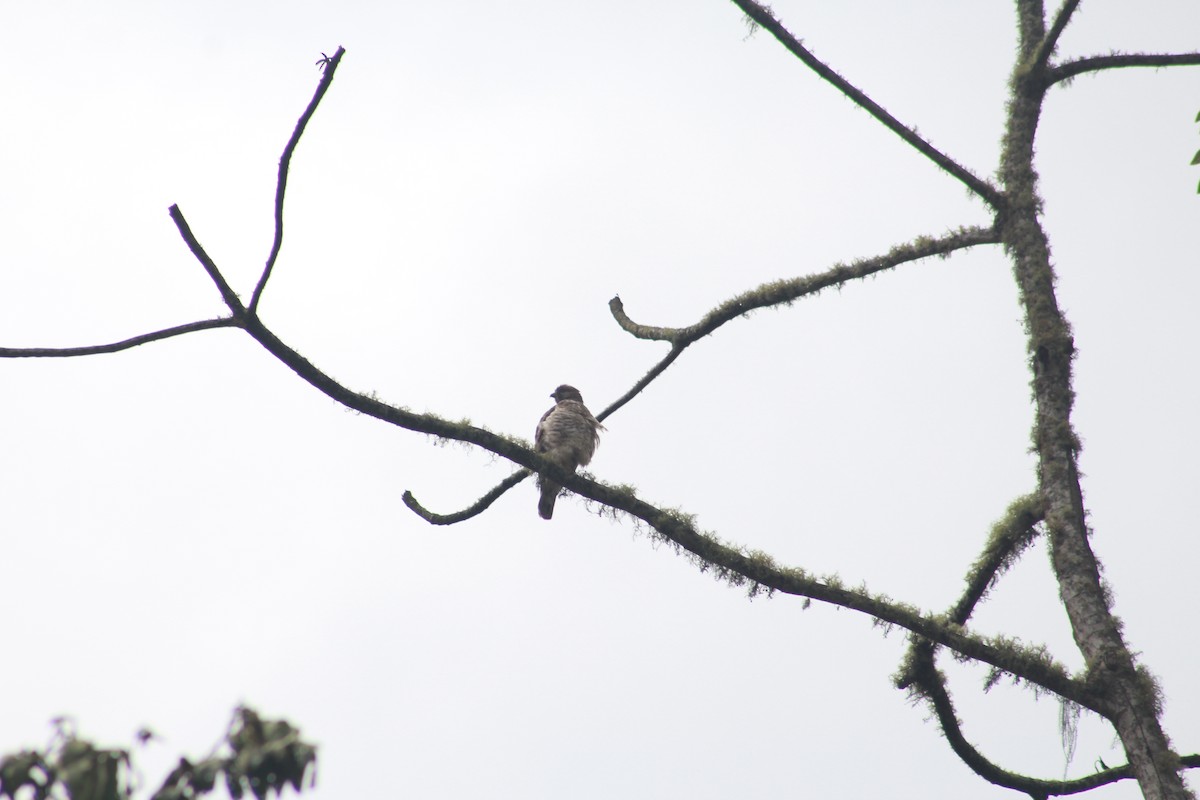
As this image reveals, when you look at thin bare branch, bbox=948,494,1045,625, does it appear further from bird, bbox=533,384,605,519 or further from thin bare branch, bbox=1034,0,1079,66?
bird, bbox=533,384,605,519

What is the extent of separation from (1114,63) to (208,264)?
4073mm

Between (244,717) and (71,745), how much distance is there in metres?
0.27

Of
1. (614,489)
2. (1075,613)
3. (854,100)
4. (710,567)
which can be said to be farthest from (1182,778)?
(854,100)

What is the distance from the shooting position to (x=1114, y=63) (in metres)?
5.02

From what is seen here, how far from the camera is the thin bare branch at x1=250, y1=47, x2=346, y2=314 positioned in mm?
3242

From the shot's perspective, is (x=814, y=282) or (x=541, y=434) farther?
(x=541, y=434)

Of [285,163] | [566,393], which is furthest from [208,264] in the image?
[566,393]

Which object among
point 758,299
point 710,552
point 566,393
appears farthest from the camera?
point 566,393

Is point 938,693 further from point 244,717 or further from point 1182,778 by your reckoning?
point 244,717

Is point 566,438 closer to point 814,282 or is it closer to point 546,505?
point 546,505

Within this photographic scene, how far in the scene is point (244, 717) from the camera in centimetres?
189

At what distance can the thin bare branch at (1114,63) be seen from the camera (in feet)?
15.7

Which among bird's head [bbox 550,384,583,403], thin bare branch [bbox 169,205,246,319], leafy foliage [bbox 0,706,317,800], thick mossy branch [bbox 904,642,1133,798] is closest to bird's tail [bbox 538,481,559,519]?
bird's head [bbox 550,384,583,403]

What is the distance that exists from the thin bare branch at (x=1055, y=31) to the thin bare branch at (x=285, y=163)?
3.26 m
